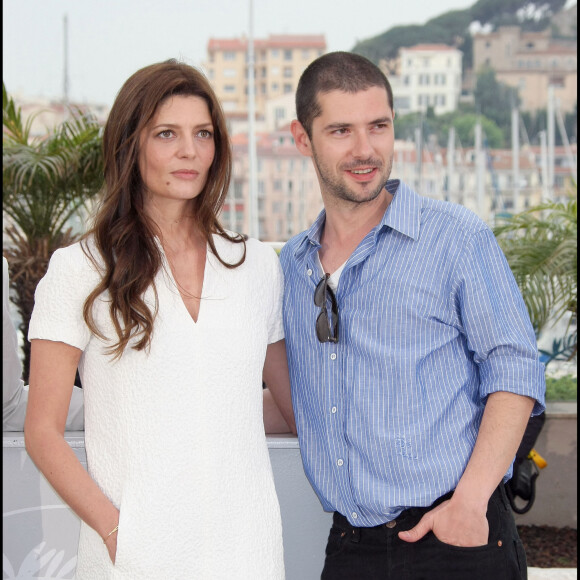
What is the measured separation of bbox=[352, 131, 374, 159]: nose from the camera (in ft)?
6.34

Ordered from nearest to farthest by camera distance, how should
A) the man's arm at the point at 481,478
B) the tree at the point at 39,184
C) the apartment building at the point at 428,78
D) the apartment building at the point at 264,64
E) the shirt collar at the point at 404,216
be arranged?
the man's arm at the point at 481,478, the shirt collar at the point at 404,216, the tree at the point at 39,184, the apartment building at the point at 428,78, the apartment building at the point at 264,64

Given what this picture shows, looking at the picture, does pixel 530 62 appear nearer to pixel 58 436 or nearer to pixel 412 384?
pixel 412 384

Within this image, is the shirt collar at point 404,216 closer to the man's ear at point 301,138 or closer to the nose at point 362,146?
the nose at point 362,146

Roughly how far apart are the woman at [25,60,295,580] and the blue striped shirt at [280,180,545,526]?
19 cm

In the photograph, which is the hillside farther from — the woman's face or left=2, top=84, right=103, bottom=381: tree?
the woman's face

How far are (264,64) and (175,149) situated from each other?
288 ft

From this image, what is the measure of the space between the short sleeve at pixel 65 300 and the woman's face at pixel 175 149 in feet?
0.84

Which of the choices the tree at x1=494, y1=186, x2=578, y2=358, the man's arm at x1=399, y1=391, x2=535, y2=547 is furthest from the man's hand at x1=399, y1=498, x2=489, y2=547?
the tree at x1=494, y1=186, x2=578, y2=358

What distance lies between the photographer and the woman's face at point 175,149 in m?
1.81

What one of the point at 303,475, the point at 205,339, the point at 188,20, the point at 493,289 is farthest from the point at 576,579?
the point at 188,20

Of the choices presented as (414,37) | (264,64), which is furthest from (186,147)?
(264,64)

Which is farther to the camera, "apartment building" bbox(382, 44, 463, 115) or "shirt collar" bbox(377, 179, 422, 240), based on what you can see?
"apartment building" bbox(382, 44, 463, 115)

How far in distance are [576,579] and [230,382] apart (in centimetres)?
275

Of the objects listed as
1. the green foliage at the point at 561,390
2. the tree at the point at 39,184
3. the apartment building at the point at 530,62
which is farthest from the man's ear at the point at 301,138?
the apartment building at the point at 530,62
